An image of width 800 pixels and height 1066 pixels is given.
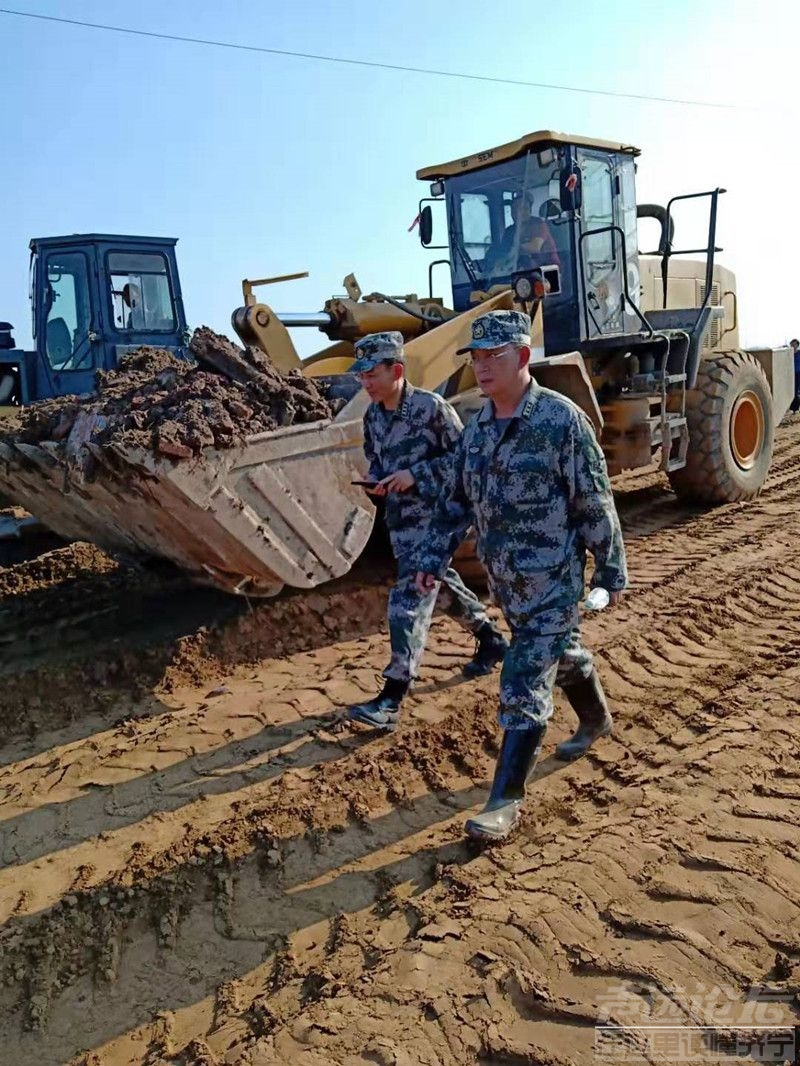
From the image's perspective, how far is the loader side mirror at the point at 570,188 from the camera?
6.65 m

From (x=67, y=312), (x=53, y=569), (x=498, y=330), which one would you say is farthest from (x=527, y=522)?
(x=67, y=312)

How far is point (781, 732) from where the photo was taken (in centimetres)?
371

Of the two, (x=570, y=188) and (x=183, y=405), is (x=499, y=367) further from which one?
(x=570, y=188)

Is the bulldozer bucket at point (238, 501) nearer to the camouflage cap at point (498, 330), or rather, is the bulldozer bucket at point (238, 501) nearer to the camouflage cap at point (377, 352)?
the camouflage cap at point (377, 352)

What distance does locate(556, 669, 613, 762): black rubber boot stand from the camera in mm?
3643

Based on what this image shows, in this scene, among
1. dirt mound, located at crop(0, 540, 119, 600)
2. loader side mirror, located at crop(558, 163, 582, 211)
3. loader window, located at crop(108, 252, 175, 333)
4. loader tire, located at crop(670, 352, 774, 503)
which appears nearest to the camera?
dirt mound, located at crop(0, 540, 119, 600)

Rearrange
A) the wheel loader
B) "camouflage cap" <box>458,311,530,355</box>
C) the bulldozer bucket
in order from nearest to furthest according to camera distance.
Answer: "camouflage cap" <box>458,311,530,355</box>, the bulldozer bucket, the wheel loader

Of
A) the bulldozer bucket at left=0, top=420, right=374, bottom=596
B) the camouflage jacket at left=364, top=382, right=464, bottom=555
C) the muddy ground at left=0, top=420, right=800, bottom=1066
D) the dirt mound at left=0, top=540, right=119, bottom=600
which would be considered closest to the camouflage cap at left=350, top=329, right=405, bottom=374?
the camouflage jacket at left=364, top=382, right=464, bottom=555

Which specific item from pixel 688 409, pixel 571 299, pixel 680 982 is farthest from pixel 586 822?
pixel 688 409

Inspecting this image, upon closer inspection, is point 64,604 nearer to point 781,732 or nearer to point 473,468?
point 473,468

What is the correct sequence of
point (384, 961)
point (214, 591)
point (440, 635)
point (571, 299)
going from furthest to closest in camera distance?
point (571, 299) < point (214, 591) < point (440, 635) < point (384, 961)

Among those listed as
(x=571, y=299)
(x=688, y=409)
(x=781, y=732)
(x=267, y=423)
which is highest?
(x=571, y=299)

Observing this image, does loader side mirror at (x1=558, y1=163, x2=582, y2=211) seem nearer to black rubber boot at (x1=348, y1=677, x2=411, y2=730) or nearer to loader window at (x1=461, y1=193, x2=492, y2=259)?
loader window at (x1=461, y1=193, x2=492, y2=259)

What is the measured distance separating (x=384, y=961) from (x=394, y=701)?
1.51 m
